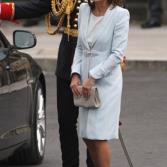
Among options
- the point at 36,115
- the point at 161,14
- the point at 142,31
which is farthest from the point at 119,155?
the point at 161,14

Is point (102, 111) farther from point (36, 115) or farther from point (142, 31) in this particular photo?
point (142, 31)

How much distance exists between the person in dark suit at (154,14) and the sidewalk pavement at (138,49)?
185 millimetres

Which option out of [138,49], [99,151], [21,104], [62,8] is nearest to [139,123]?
[21,104]

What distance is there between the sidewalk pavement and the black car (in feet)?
21.7

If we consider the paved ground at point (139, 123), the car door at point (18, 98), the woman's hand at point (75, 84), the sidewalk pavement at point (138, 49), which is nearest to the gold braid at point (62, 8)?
the woman's hand at point (75, 84)

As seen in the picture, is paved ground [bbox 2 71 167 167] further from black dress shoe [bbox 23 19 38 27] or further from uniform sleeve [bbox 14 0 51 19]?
black dress shoe [bbox 23 19 38 27]

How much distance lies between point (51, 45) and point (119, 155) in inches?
316

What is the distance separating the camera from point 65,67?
20.2ft

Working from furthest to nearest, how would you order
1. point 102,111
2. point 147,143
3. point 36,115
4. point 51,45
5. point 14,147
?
point 51,45, point 147,143, point 36,115, point 14,147, point 102,111

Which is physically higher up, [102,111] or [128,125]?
[102,111]

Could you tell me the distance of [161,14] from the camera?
755 inches

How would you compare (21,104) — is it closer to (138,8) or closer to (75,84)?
(75,84)

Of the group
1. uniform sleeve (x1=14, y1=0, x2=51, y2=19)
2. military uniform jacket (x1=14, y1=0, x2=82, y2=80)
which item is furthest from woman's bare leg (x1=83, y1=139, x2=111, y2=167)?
uniform sleeve (x1=14, y1=0, x2=51, y2=19)

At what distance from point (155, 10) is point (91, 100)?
43.7 ft
